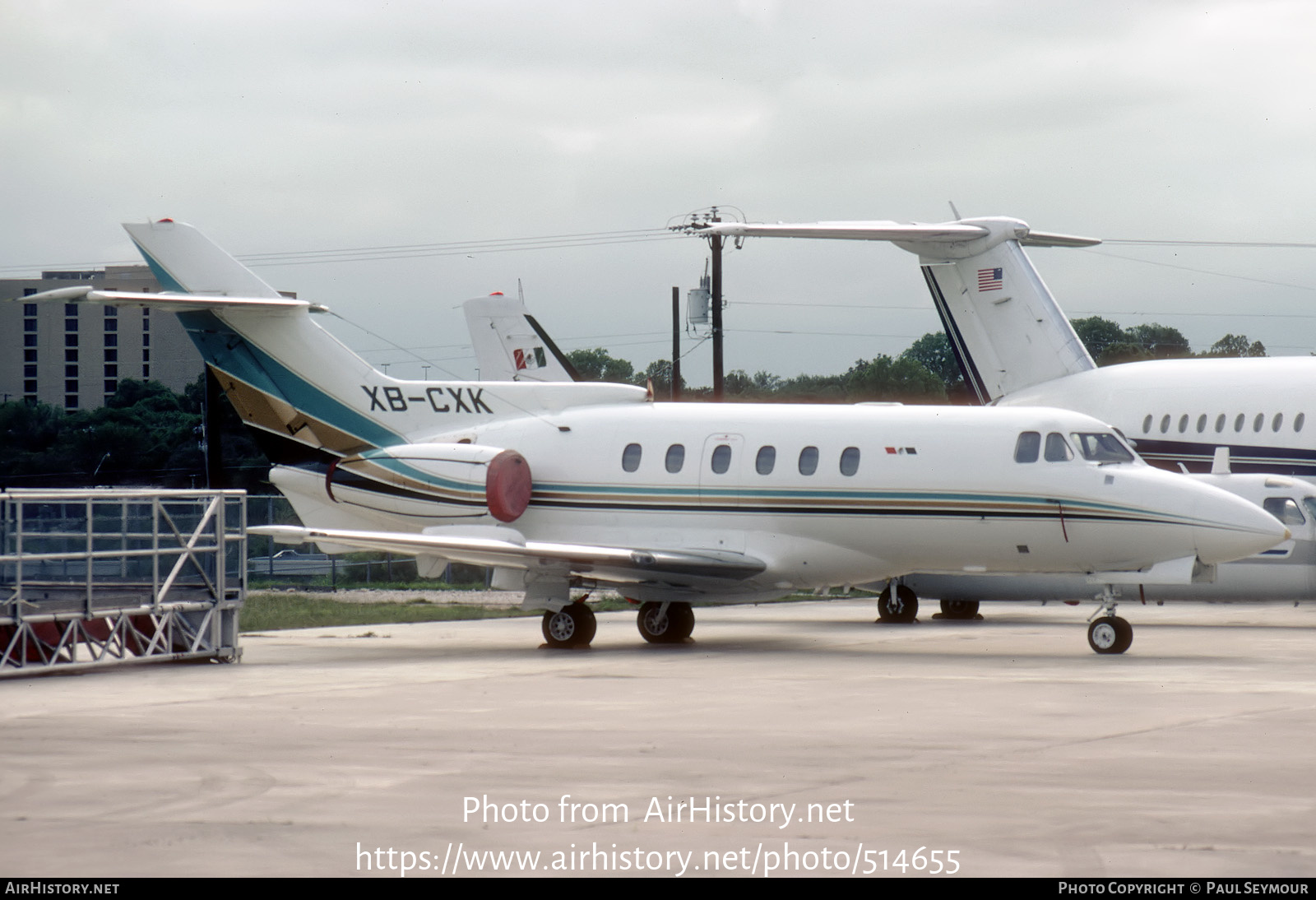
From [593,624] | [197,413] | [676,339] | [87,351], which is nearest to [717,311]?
[676,339]

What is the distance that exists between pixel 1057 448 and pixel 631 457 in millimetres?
5654

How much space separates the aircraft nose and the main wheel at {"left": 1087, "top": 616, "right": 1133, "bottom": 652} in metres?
1.22

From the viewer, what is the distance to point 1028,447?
2008cm

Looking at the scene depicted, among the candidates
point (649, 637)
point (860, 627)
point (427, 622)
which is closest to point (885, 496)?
point (649, 637)

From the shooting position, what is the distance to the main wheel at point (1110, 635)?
63.2 ft

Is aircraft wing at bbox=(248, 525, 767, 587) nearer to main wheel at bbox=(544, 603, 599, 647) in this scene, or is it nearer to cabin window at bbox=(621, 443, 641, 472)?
main wheel at bbox=(544, 603, 599, 647)

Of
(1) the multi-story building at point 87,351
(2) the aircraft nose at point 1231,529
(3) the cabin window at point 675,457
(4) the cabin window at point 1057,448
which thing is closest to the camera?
(2) the aircraft nose at point 1231,529

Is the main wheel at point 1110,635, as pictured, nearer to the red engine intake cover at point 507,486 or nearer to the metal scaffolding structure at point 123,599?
the red engine intake cover at point 507,486

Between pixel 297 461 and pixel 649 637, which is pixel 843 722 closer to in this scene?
pixel 649 637

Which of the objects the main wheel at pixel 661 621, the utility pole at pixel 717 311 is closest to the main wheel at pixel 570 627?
the main wheel at pixel 661 621

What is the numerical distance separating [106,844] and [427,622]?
18.9 m

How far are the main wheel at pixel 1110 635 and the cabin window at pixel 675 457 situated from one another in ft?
18.8

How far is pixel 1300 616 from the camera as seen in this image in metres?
27.7

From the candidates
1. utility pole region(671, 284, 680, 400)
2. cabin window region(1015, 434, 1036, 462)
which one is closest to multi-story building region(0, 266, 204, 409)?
utility pole region(671, 284, 680, 400)
